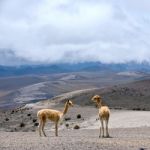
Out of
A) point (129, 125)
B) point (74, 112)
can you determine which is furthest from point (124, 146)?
point (74, 112)

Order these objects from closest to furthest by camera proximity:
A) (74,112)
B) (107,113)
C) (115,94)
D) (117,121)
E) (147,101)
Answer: (107,113)
(117,121)
(74,112)
(147,101)
(115,94)

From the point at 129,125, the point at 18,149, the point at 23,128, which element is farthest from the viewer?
the point at 23,128

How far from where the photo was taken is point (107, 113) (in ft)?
92.9

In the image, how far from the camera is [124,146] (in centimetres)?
2350

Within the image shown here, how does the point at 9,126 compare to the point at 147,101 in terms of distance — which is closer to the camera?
Answer: the point at 9,126

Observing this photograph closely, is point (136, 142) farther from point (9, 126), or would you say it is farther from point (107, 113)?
point (9, 126)

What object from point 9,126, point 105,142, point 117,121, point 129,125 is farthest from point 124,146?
point 9,126

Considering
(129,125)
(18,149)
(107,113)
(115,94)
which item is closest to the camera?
(18,149)

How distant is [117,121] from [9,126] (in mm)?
12040

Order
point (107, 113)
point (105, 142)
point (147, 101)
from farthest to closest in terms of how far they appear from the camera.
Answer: point (147, 101)
point (107, 113)
point (105, 142)

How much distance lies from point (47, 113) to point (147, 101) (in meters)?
47.4

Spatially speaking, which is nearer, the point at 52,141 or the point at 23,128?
the point at 52,141

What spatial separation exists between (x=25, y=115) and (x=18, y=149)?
1512 inches

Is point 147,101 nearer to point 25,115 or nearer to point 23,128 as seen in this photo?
point 25,115
